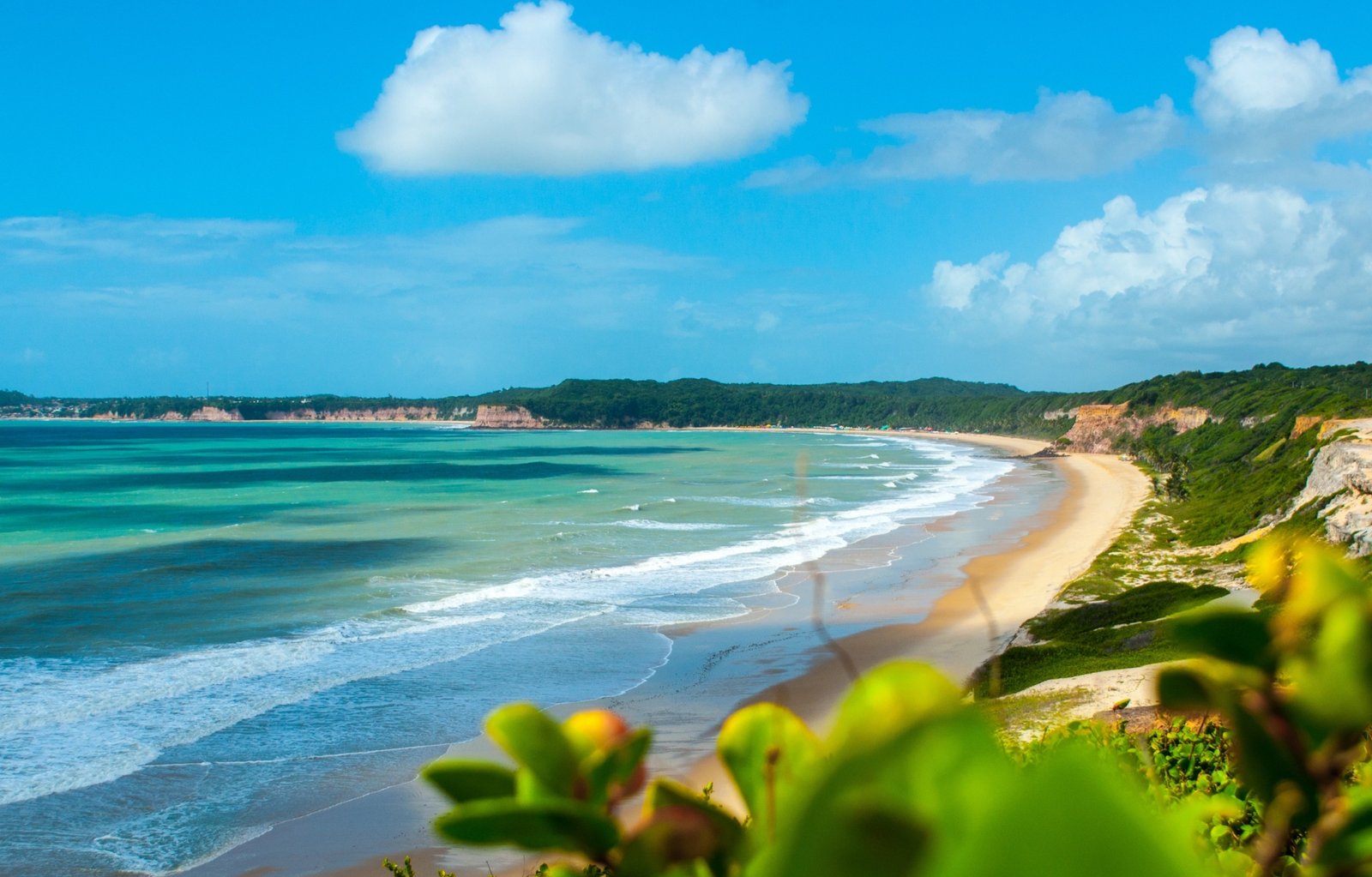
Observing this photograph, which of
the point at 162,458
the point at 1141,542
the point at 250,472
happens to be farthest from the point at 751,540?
the point at 162,458

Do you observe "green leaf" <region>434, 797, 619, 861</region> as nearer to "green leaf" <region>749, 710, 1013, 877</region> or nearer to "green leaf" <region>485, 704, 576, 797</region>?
"green leaf" <region>485, 704, 576, 797</region>

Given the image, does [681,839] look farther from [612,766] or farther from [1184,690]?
[1184,690]

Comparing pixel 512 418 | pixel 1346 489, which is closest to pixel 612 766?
pixel 1346 489

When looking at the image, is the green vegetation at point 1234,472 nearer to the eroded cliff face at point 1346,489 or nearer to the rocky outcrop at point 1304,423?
the rocky outcrop at point 1304,423

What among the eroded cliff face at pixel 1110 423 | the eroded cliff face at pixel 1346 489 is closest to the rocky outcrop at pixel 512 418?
the eroded cliff face at pixel 1110 423

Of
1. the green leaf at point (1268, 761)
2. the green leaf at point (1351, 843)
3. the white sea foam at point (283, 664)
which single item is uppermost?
the green leaf at point (1268, 761)
